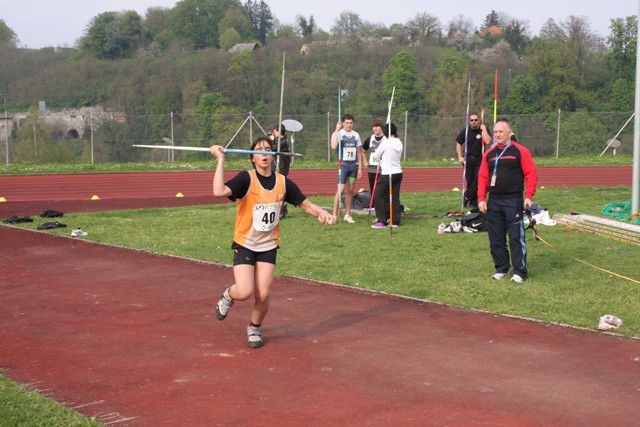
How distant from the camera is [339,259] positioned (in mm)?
12391

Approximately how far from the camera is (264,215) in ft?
26.2

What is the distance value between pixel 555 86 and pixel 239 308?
56.2 meters

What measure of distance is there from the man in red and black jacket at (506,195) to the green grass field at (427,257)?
31 centimetres

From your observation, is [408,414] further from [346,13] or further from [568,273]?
[346,13]

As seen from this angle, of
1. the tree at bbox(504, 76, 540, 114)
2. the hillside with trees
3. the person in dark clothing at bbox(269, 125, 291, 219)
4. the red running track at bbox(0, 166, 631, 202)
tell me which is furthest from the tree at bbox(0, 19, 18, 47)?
the person in dark clothing at bbox(269, 125, 291, 219)

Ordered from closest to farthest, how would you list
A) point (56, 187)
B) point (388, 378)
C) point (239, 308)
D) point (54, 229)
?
1. point (388, 378)
2. point (239, 308)
3. point (54, 229)
4. point (56, 187)

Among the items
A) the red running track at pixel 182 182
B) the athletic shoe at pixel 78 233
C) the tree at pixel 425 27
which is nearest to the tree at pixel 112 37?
the tree at pixel 425 27

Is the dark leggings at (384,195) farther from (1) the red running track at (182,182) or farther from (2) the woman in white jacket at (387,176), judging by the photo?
(1) the red running track at (182,182)

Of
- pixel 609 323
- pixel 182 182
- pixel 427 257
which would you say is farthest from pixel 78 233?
pixel 182 182

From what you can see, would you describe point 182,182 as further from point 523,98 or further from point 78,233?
point 523,98

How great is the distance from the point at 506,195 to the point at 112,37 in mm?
107055

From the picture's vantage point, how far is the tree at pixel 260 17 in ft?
459

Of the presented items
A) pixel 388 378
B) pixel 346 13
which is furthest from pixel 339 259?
pixel 346 13

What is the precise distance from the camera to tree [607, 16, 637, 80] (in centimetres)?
6234
